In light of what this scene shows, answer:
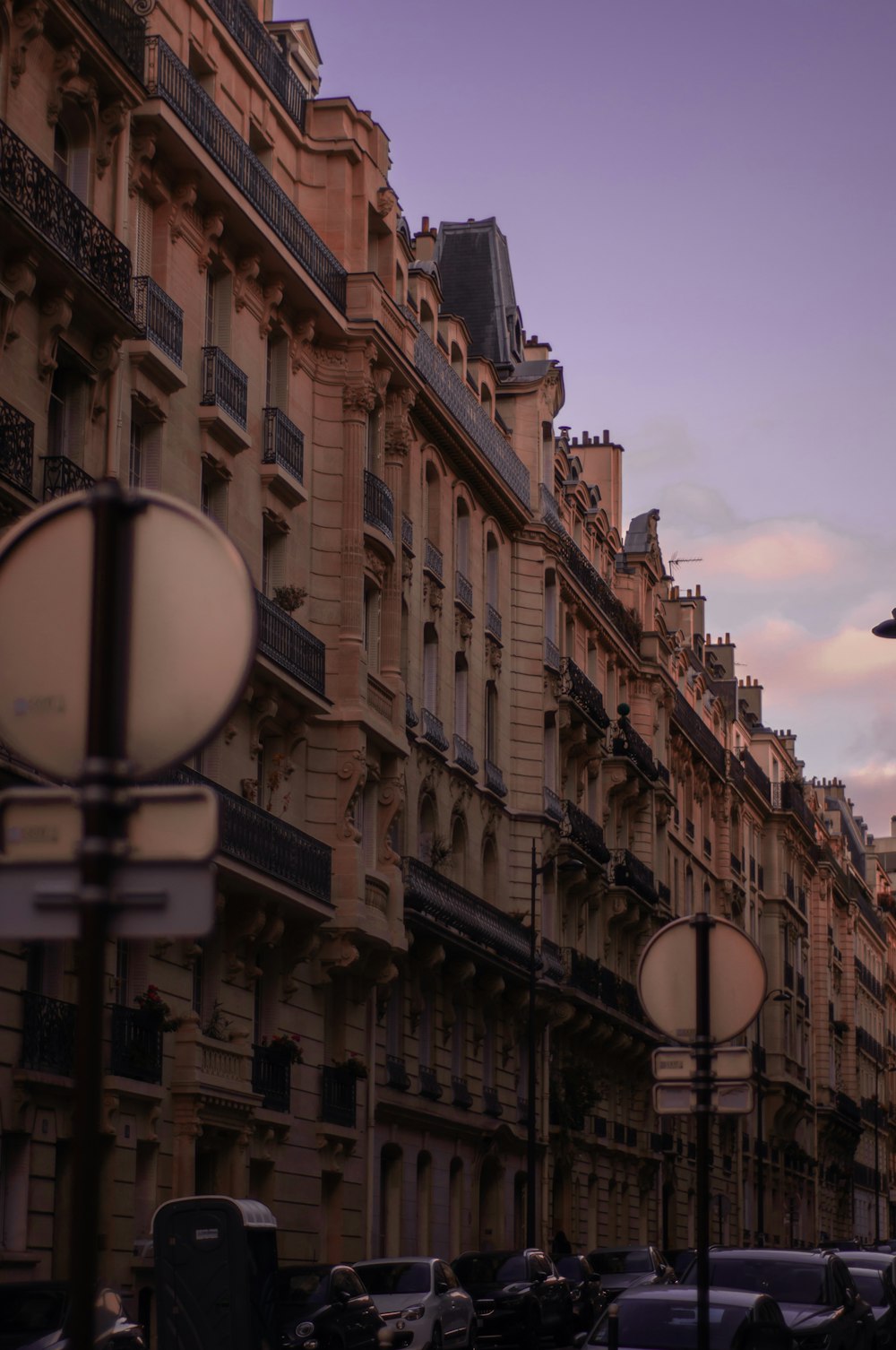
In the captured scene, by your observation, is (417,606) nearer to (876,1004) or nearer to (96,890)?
(96,890)

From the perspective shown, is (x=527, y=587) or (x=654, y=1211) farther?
(x=654, y=1211)

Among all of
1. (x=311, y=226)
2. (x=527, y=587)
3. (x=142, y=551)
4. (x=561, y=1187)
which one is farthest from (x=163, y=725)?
(x=561, y=1187)

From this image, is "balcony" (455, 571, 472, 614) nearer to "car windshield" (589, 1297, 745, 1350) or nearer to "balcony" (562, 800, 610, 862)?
"balcony" (562, 800, 610, 862)

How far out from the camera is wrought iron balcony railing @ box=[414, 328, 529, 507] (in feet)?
145

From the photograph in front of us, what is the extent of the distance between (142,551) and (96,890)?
784 millimetres

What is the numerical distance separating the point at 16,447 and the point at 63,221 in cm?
316

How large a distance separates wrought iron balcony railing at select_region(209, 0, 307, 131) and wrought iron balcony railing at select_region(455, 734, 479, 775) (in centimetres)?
1399

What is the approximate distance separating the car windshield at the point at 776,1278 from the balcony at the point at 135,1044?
29.4 ft

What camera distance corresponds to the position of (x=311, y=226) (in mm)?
37781

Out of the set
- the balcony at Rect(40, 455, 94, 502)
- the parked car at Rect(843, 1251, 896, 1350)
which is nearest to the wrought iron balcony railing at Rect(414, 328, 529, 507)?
the balcony at Rect(40, 455, 94, 502)

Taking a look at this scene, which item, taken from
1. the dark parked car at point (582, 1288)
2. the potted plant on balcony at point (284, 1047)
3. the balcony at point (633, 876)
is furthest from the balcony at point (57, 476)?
the balcony at point (633, 876)

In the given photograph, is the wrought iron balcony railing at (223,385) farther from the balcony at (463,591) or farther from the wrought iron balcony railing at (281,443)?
the balcony at (463,591)

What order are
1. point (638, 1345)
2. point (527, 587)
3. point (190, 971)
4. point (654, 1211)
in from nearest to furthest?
point (638, 1345) → point (190, 971) → point (527, 587) → point (654, 1211)

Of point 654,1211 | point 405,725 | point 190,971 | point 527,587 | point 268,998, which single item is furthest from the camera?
point 654,1211
